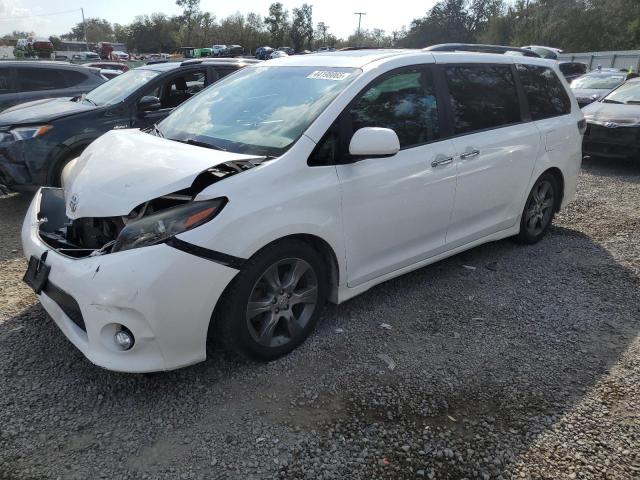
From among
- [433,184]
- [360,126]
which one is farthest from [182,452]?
[433,184]

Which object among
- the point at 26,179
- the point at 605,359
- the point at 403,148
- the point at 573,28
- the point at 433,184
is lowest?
the point at 605,359

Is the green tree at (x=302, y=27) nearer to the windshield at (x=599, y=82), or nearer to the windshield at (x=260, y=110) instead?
the windshield at (x=599, y=82)

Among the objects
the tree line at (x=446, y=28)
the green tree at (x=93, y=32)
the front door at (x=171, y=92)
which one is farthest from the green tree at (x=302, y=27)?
the front door at (x=171, y=92)

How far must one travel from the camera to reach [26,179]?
18.0 feet

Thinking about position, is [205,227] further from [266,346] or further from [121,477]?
[121,477]

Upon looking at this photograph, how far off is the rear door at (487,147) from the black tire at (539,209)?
0.27 meters

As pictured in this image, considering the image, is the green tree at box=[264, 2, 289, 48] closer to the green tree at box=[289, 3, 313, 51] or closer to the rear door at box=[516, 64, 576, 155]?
the green tree at box=[289, 3, 313, 51]

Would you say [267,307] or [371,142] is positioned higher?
[371,142]

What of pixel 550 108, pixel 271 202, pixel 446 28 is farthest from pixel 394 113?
pixel 446 28

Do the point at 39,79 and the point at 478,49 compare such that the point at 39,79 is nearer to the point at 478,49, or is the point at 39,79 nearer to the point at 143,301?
the point at 478,49

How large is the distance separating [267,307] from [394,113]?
5.25 feet

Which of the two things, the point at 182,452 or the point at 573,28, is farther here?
the point at 573,28

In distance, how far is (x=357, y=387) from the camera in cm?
288

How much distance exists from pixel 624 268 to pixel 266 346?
11.5 feet
